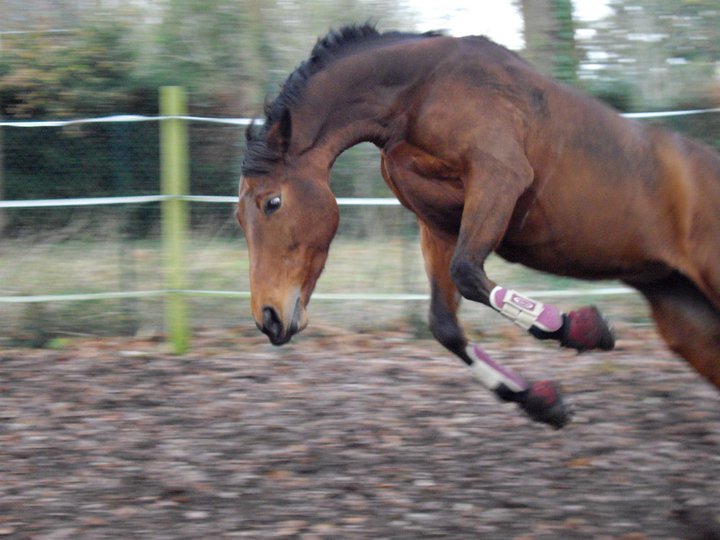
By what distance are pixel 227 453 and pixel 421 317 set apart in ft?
8.48

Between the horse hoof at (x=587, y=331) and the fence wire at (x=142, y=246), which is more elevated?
the horse hoof at (x=587, y=331)

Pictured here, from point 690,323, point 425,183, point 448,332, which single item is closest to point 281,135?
point 425,183

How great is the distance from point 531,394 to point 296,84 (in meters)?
1.67

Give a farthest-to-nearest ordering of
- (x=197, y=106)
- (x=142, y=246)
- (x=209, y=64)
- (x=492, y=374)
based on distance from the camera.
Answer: (x=209, y=64) < (x=197, y=106) < (x=142, y=246) < (x=492, y=374)

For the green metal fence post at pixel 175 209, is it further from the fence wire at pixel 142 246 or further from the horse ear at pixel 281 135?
the horse ear at pixel 281 135

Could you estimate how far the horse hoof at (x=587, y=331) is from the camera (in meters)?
3.96

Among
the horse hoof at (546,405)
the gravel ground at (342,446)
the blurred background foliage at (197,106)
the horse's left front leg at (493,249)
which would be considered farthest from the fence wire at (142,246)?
the horse's left front leg at (493,249)

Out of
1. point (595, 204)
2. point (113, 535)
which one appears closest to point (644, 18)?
point (595, 204)

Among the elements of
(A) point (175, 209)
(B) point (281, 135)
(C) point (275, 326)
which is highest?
(B) point (281, 135)

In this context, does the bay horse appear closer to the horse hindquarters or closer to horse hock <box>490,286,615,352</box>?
horse hock <box>490,286,615,352</box>

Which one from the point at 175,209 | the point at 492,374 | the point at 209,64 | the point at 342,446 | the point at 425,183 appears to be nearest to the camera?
the point at 425,183

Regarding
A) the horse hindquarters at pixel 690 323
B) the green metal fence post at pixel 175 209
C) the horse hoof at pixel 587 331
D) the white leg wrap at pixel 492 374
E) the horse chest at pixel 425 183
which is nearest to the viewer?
the horse hoof at pixel 587 331

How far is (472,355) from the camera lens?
4.33m

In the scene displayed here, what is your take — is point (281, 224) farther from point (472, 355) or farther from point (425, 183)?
point (472, 355)
